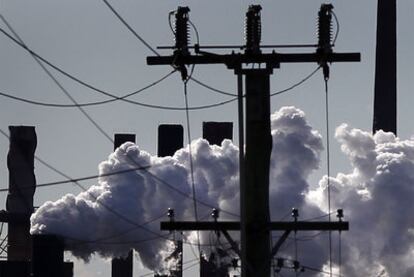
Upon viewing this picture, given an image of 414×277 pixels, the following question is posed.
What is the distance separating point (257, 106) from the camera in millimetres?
31297

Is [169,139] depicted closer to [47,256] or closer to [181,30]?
[47,256]

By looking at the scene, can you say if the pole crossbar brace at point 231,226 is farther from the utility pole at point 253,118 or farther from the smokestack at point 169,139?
the smokestack at point 169,139

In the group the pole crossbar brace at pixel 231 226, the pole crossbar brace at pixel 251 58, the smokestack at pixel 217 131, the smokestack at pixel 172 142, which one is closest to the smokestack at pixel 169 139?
the smokestack at pixel 172 142

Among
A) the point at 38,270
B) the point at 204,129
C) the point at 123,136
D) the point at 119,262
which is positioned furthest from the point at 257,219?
the point at 119,262

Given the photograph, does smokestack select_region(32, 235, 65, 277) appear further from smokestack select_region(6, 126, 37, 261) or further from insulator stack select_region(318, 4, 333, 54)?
insulator stack select_region(318, 4, 333, 54)

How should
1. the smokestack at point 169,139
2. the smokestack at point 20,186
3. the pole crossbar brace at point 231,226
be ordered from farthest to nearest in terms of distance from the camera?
1. the smokestack at point 20,186
2. the smokestack at point 169,139
3. the pole crossbar brace at point 231,226

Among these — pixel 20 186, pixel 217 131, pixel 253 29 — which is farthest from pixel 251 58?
pixel 20 186

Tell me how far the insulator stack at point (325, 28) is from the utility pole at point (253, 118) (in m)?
0.08

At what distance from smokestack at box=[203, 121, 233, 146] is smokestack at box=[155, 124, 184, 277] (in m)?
1.87

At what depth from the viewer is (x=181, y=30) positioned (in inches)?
1271

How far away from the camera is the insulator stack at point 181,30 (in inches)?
1262

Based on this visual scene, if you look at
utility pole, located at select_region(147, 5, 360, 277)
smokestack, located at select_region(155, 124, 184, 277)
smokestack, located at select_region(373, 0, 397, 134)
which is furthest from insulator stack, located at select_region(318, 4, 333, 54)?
smokestack, located at select_region(373, 0, 397, 134)

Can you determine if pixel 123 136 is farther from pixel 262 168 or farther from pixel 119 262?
pixel 262 168

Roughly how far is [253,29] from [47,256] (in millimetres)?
61681
